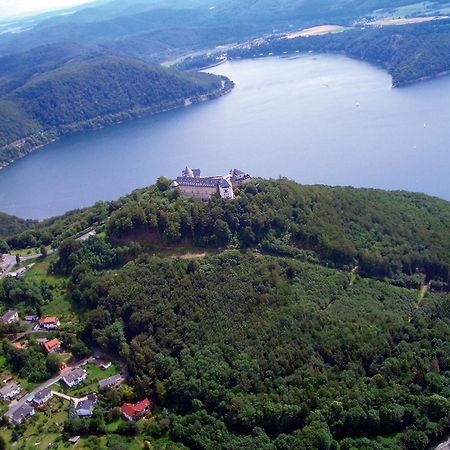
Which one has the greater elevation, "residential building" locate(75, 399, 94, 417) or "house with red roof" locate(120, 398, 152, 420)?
"residential building" locate(75, 399, 94, 417)

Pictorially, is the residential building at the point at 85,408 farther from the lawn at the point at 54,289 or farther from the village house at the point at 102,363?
the lawn at the point at 54,289

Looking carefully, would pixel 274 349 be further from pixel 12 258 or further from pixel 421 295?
pixel 12 258

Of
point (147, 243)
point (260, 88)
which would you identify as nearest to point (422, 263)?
point (147, 243)

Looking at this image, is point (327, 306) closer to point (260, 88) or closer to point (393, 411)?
point (393, 411)

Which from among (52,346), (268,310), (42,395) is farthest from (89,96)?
(42,395)

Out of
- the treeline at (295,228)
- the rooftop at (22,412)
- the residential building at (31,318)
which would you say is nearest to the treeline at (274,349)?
the treeline at (295,228)

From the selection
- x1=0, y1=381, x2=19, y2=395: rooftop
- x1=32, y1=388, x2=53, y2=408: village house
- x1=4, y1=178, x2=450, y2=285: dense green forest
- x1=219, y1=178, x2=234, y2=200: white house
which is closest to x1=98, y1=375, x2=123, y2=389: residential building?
x1=32, y1=388, x2=53, y2=408: village house

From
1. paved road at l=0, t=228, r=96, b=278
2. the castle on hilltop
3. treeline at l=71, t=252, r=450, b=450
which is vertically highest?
the castle on hilltop

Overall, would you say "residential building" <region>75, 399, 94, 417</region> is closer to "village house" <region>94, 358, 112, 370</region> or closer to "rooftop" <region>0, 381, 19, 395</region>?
"village house" <region>94, 358, 112, 370</region>
